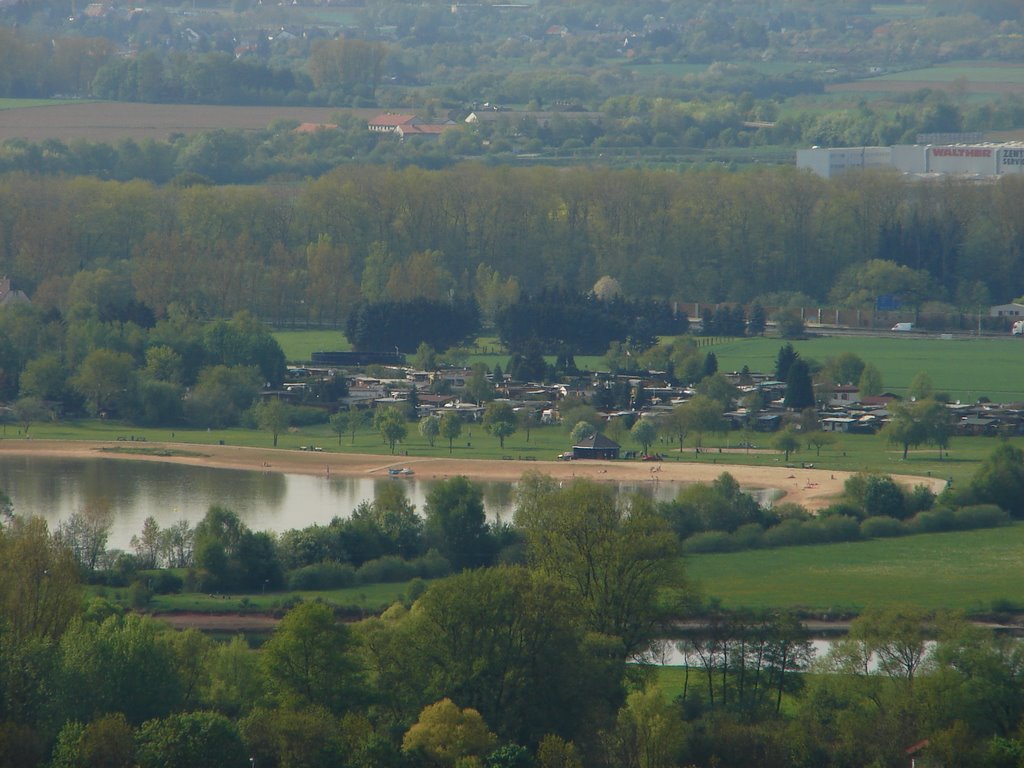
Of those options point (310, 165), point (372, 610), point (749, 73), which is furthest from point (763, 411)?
point (749, 73)

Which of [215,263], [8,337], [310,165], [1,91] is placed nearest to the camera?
[8,337]

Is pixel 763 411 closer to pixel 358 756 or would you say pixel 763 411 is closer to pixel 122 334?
pixel 122 334

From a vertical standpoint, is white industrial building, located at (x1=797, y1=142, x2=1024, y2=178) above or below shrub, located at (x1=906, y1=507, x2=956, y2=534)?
above

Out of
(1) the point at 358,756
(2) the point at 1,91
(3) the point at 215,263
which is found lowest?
(1) the point at 358,756

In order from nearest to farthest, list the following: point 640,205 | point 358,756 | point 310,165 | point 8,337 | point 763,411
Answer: point 358,756 < point 763,411 < point 8,337 < point 640,205 < point 310,165

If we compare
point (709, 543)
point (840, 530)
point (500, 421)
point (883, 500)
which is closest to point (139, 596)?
point (709, 543)

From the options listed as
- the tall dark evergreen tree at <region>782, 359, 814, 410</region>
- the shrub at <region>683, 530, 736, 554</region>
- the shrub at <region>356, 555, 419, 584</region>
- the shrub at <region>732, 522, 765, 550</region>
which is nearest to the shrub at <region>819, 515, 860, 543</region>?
the shrub at <region>732, 522, 765, 550</region>

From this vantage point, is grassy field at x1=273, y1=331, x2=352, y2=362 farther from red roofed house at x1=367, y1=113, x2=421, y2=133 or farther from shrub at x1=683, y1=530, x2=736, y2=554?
red roofed house at x1=367, y1=113, x2=421, y2=133

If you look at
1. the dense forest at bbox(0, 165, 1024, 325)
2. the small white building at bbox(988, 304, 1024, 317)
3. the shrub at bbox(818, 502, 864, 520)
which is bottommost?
the shrub at bbox(818, 502, 864, 520)
